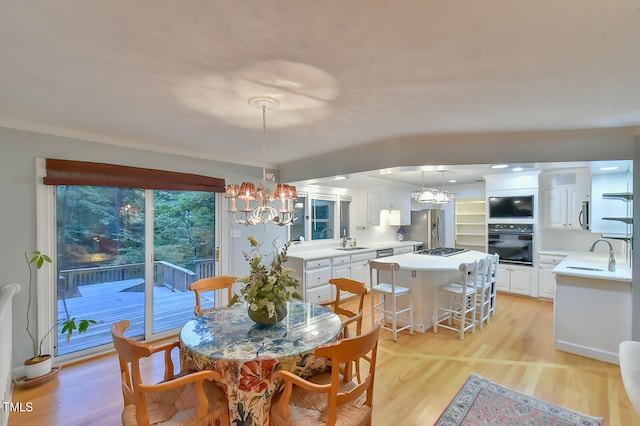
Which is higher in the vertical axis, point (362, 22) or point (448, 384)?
point (362, 22)

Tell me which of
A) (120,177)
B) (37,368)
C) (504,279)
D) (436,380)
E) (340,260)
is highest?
(120,177)

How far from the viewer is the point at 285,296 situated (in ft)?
6.73

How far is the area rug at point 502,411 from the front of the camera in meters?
2.15

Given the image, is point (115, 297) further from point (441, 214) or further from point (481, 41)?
point (441, 214)

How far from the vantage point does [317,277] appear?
15.7 feet

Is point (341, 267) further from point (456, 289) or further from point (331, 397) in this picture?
point (331, 397)

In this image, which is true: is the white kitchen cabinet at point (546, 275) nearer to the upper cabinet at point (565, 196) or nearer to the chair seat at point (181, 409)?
the upper cabinet at point (565, 196)

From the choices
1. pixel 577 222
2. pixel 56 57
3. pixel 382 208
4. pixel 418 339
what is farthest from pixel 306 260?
pixel 577 222

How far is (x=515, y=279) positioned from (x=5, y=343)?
22.0ft

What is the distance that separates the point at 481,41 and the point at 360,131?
1.62m

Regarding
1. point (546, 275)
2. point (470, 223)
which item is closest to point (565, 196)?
point (546, 275)

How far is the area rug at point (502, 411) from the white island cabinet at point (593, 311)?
50.8 inches

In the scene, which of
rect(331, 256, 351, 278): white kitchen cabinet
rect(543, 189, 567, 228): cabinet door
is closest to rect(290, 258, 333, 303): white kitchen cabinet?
rect(331, 256, 351, 278): white kitchen cabinet

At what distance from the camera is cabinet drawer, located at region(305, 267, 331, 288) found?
15.3 ft
